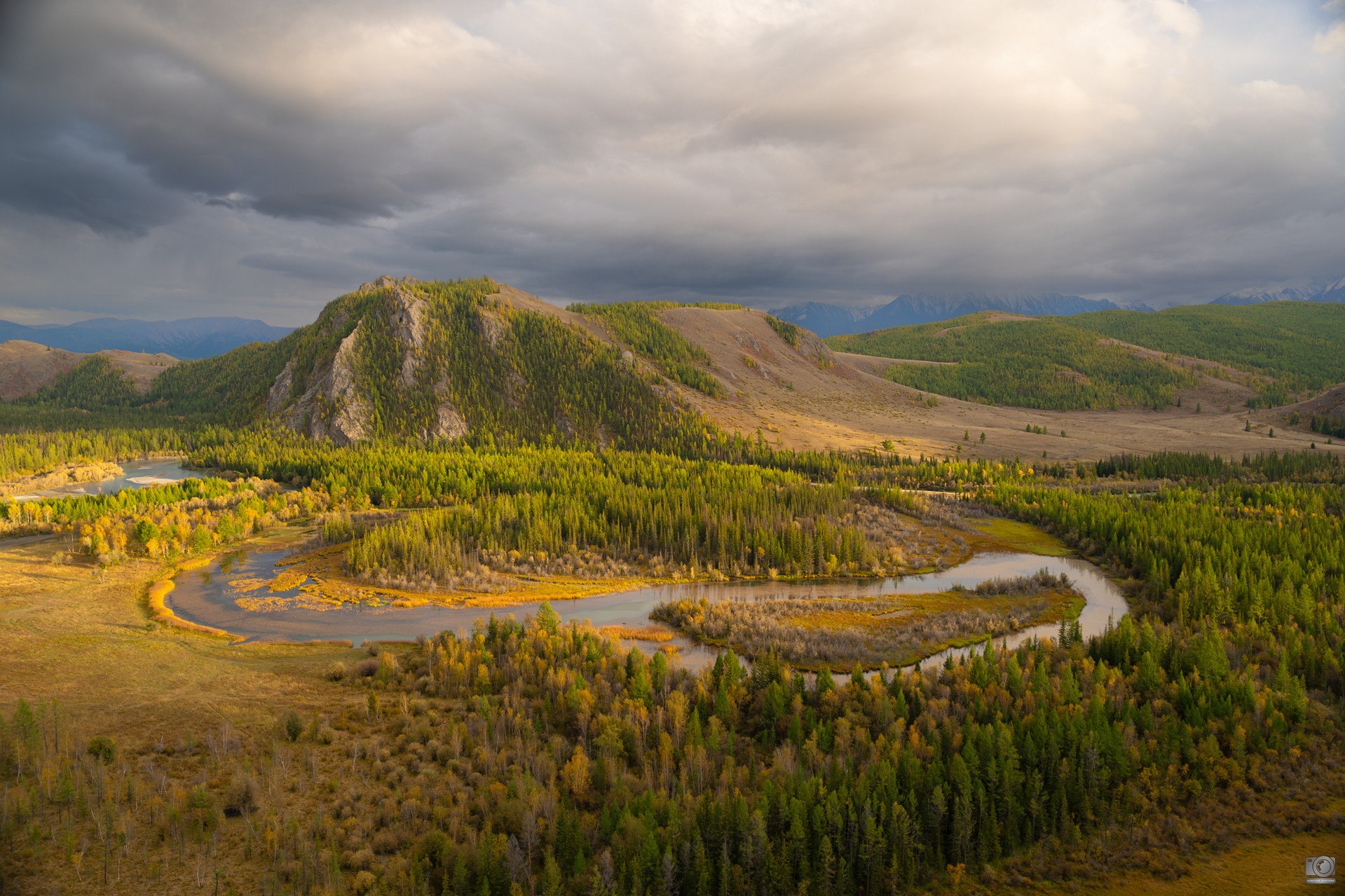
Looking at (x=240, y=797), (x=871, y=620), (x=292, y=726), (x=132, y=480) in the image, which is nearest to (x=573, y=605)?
(x=871, y=620)

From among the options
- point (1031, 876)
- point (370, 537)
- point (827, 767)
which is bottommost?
point (1031, 876)

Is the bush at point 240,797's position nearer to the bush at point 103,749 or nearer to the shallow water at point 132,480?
the bush at point 103,749

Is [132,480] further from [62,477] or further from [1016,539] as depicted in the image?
[1016,539]

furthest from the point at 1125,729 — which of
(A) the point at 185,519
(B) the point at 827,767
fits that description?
(A) the point at 185,519

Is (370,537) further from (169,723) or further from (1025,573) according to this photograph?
(1025,573)

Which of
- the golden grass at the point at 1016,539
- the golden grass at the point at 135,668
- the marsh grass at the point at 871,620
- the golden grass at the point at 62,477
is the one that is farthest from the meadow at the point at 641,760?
the golden grass at the point at 62,477
